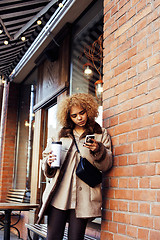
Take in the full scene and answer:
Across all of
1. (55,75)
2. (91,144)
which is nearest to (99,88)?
(55,75)

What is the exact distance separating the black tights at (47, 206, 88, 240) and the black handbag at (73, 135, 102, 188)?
283 millimetres

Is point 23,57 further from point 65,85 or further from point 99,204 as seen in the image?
point 99,204

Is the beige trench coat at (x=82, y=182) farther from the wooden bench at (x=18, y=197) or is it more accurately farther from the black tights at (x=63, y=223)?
the wooden bench at (x=18, y=197)

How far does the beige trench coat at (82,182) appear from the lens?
8.48ft

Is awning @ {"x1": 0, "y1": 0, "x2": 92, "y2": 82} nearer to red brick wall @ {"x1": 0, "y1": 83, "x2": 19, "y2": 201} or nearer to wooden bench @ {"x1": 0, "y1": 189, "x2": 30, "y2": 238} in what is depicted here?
red brick wall @ {"x1": 0, "y1": 83, "x2": 19, "y2": 201}

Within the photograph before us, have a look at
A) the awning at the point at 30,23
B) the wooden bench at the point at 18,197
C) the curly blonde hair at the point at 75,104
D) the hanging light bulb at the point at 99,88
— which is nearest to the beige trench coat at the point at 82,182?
the curly blonde hair at the point at 75,104

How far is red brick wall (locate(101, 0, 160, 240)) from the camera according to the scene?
2.28 meters

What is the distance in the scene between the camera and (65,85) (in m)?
5.20

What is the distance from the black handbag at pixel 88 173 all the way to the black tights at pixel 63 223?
11.1 inches

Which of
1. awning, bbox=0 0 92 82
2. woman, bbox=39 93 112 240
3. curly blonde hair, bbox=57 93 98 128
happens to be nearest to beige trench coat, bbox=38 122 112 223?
woman, bbox=39 93 112 240

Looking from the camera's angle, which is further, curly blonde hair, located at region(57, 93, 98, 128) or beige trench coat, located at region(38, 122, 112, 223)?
curly blonde hair, located at region(57, 93, 98, 128)

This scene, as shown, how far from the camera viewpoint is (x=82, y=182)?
2.68 m

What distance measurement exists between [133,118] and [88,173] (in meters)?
0.58

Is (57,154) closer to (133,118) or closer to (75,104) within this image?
(75,104)
